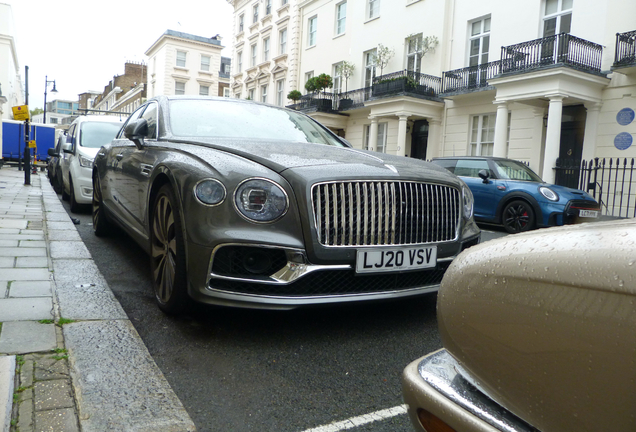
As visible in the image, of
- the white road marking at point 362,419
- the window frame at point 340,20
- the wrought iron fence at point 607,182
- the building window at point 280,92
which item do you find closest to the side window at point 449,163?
the wrought iron fence at point 607,182

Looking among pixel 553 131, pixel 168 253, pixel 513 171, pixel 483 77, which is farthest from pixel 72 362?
pixel 483 77

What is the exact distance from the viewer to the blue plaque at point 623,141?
574 inches

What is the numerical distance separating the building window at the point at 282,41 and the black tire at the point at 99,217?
28049 millimetres

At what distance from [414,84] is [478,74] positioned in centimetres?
267

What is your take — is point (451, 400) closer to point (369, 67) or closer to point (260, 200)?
point (260, 200)

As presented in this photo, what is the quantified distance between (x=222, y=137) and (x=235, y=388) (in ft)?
6.47

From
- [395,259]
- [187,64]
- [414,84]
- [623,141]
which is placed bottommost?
[395,259]

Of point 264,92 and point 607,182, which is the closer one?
point 607,182

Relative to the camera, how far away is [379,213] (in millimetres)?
2982

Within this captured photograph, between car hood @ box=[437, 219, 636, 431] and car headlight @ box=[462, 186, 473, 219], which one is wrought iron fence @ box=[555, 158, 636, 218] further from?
car hood @ box=[437, 219, 636, 431]

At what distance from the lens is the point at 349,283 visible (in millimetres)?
2951

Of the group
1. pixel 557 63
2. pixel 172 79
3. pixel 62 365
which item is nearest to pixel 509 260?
pixel 62 365

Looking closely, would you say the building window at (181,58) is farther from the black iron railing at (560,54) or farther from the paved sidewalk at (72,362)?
the paved sidewalk at (72,362)

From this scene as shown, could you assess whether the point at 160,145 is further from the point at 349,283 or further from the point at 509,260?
the point at 509,260
